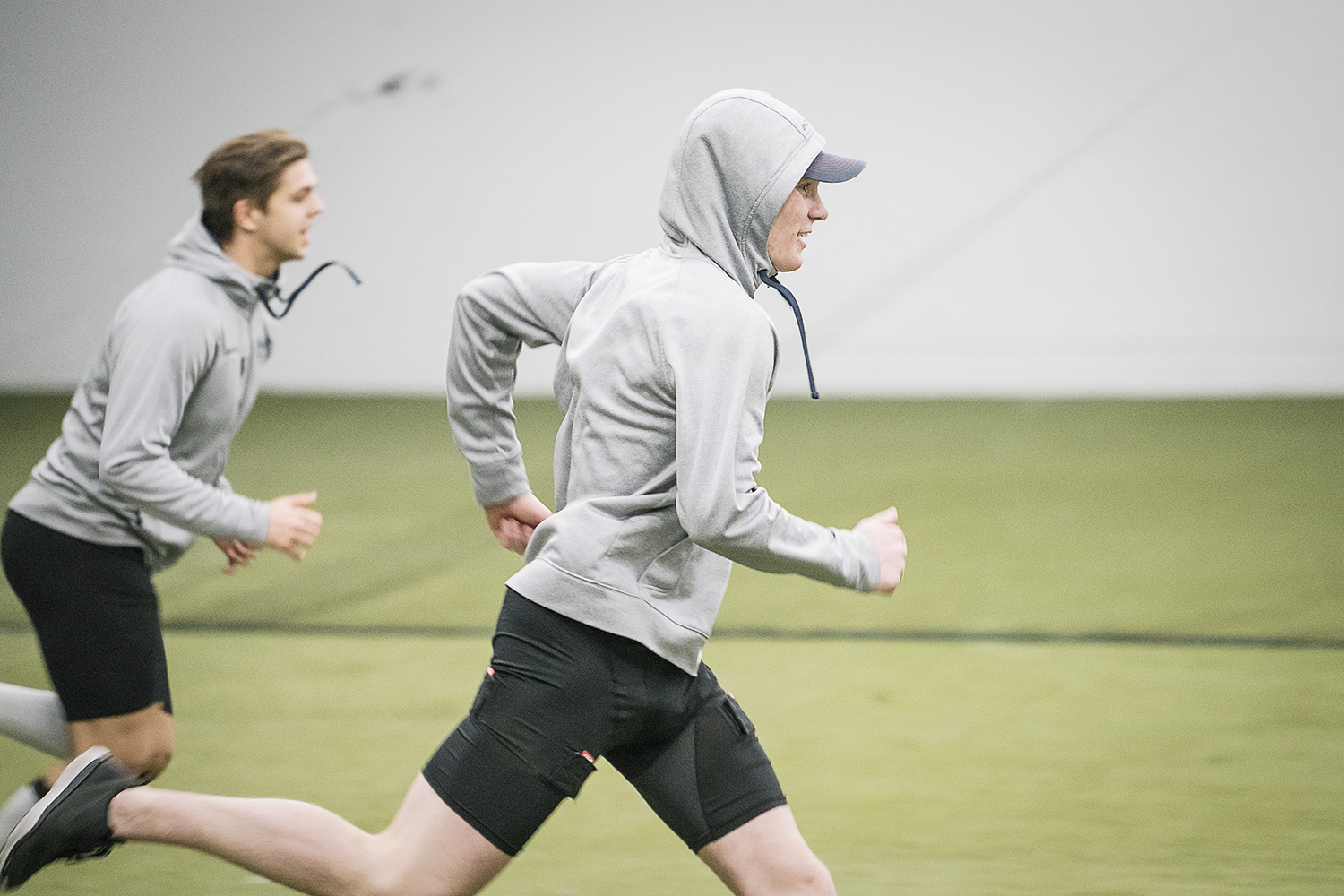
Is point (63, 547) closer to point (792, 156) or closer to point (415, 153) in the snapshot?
point (792, 156)

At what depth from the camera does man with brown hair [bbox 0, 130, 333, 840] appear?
2.51 meters

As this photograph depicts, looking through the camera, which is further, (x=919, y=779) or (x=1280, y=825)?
(x=919, y=779)

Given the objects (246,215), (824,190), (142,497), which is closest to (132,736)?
(142,497)

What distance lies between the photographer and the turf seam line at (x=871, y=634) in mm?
4703

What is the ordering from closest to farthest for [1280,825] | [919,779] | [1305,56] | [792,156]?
[792,156] → [1280,825] → [919,779] → [1305,56]

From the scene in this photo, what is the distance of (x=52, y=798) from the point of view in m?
2.06

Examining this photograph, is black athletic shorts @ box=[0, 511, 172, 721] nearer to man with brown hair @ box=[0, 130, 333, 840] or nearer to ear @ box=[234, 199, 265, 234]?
man with brown hair @ box=[0, 130, 333, 840]

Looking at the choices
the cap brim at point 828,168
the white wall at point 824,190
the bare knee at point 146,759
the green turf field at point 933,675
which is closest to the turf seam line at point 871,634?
the green turf field at point 933,675

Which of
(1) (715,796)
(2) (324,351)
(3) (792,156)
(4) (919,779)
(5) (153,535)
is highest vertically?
(3) (792,156)

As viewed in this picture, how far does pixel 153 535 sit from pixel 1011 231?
9.01m

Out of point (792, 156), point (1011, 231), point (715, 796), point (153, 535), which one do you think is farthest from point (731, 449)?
point (1011, 231)

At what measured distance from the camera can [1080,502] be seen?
692 centimetres

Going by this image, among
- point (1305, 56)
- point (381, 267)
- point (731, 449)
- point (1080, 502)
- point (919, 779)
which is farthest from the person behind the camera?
point (381, 267)

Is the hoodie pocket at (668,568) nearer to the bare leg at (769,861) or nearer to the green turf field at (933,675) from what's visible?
the bare leg at (769,861)
